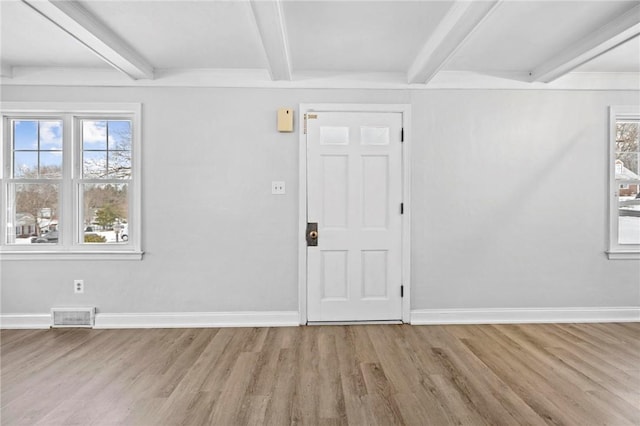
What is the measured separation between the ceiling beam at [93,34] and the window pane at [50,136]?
3.22 ft

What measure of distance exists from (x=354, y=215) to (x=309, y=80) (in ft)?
4.63

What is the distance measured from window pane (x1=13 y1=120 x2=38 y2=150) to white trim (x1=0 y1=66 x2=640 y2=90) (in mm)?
375

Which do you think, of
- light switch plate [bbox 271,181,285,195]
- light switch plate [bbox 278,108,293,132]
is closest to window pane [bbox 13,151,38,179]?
light switch plate [bbox 271,181,285,195]

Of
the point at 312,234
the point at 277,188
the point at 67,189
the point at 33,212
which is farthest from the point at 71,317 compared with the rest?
the point at 312,234

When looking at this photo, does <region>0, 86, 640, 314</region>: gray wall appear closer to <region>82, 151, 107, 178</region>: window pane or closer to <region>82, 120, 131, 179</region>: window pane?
<region>82, 120, 131, 179</region>: window pane

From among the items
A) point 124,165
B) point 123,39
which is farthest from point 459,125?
point 124,165

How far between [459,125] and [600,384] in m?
2.39

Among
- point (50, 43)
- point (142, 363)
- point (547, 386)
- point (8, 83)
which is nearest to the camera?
point (547, 386)

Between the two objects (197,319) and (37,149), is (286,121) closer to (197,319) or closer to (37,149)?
(197,319)

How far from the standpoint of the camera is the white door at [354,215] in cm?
345

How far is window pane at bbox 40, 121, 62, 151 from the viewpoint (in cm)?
347

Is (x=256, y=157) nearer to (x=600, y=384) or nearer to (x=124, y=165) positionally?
(x=124, y=165)

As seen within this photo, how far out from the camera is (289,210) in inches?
136

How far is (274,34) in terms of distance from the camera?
2.44 meters
